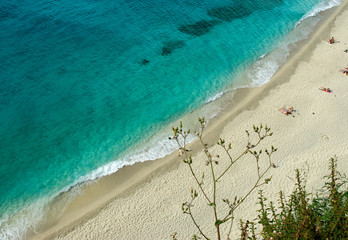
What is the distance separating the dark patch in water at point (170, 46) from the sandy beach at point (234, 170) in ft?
30.5

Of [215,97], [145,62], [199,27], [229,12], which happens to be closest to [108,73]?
[145,62]

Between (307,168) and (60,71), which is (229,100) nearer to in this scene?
(307,168)

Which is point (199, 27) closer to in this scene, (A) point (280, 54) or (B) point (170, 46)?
(B) point (170, 46)

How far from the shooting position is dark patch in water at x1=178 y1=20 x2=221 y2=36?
37094mm

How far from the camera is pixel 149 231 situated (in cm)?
1903

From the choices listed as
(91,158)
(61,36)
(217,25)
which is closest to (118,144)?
(91,158)

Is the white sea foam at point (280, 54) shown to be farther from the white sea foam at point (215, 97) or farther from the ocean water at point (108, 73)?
the white sea foam at point (215, 97)

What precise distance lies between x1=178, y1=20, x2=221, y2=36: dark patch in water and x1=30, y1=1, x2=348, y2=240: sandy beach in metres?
11.0

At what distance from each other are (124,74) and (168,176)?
12897 mm

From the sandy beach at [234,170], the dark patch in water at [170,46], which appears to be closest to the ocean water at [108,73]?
the dark patch in water at [170,46]

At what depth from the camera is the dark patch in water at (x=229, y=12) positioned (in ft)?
131

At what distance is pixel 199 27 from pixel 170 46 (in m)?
5.73

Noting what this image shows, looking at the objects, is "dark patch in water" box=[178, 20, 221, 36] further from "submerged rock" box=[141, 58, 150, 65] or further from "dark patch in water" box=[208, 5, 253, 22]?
"submerged rock" box=[141, 58, 150, 65]

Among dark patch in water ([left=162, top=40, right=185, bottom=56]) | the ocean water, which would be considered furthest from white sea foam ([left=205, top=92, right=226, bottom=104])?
dark patch in water ([left=162, top=40, right=185, bottom=56])
